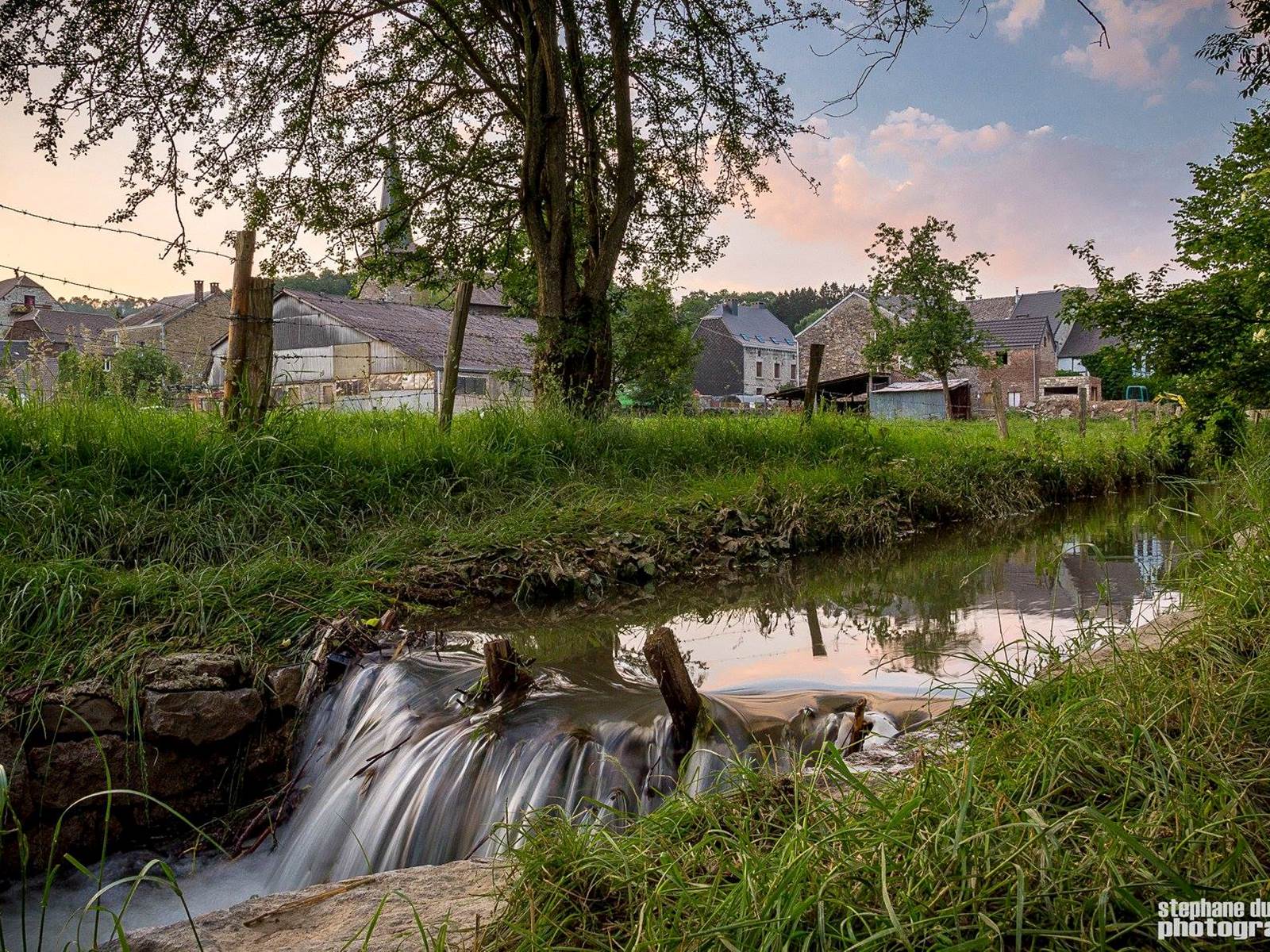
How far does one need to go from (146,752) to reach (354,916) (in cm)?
240

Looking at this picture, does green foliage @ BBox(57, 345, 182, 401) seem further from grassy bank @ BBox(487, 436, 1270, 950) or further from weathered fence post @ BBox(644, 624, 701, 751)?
grassy bank @ BBox(487, 436, 1270, 950)

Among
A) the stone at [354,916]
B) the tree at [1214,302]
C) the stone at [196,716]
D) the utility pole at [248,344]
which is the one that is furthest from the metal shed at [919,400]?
the stone at [354,916]

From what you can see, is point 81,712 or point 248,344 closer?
point 81,712

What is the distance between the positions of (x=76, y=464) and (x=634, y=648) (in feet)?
14.2

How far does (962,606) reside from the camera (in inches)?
263

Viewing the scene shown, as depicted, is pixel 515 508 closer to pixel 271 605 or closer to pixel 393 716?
pixel 271 605

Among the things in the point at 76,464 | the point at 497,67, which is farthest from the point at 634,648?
the point at 497,67

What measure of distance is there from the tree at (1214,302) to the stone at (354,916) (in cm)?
902

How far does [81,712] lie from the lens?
4.07 metres

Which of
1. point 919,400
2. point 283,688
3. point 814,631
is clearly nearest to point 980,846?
point 283,688

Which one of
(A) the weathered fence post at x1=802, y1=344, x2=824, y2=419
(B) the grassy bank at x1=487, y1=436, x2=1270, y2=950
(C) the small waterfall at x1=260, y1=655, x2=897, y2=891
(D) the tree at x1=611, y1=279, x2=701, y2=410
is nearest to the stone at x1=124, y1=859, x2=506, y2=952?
(B) the grassy bank at x1=487, y1=436, x2=1270, y2=950

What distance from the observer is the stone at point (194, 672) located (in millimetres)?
4258

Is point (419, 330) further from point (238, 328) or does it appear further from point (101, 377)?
point (101, 377)

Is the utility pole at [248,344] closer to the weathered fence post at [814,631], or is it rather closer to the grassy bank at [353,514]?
the grassy bank at [353,514]
